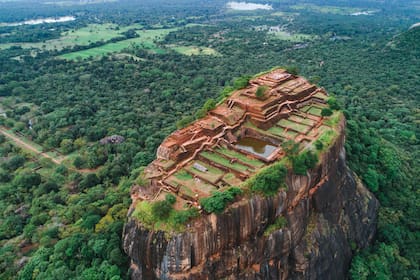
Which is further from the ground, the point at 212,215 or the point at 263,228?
the point at 212,215

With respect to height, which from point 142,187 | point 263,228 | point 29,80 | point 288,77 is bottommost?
point 29,80

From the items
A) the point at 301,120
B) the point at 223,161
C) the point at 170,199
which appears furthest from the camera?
the point at 301,120

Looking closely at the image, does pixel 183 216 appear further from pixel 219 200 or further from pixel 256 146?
pixel 256 146

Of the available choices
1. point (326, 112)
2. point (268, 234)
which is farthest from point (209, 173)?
point (326, 112)

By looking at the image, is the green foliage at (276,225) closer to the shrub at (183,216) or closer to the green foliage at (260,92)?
the shrub at (183,216)

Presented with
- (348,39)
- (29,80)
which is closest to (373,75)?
(348,39)

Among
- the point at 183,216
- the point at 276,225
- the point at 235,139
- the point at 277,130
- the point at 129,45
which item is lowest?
the point at 129,45

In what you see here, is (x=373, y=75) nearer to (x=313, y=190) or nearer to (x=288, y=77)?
(x=288, y=77)

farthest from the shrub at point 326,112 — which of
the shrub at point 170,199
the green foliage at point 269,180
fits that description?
the shrub at point 170,199
